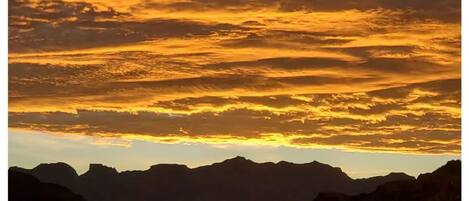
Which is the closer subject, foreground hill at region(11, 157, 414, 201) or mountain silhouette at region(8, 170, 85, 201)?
foreground hill at region(11, 157, 414, 201)

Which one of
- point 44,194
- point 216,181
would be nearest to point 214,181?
point 216,181

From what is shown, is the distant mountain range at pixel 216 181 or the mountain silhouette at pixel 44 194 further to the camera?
the mountain silhouette at pixel 44 194

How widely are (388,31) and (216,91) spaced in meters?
4.77

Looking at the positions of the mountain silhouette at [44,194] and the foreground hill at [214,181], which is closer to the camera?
the foreground hill at [214,181]

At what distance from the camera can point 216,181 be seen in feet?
115

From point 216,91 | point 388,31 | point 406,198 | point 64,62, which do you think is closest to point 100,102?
point 64,62

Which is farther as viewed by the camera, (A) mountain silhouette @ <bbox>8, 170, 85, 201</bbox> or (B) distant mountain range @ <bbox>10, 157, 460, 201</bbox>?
(A) mountain silhouette @ <bbox>8, 170, 85, 201</bbox>

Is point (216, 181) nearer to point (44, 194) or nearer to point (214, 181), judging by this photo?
point (214, 181)

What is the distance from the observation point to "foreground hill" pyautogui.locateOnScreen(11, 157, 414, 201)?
28.5m

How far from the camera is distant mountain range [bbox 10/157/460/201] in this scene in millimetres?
28359

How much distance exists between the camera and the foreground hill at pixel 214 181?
28484 mm

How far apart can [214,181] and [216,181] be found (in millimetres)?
632

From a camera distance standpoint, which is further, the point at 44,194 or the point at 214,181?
the point at 44,194

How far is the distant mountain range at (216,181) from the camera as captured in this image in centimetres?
2836
